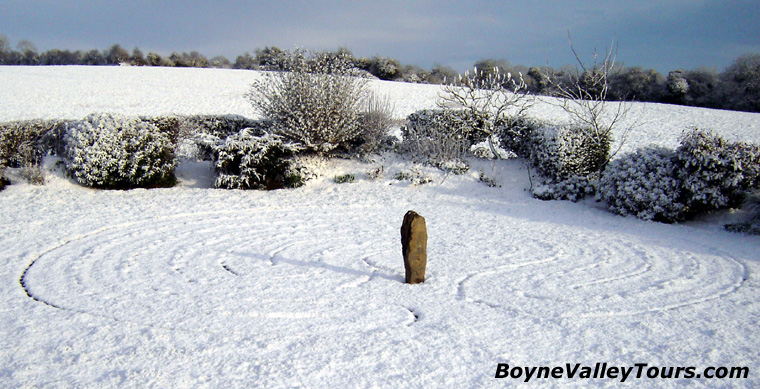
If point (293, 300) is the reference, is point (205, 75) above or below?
above

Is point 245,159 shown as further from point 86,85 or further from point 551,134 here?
point 86,85

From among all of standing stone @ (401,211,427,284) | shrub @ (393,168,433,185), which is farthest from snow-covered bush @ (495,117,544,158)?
standing stone @ (401,211,427,284)

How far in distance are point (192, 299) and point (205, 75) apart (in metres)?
25.8

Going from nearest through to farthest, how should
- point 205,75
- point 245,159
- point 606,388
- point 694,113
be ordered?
1. point 606,388
2. point 245,159
3. point 694,113
4. point 205,75

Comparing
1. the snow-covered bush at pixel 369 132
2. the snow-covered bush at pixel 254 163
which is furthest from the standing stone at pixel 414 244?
the snow-covered bush at pixel 369 132

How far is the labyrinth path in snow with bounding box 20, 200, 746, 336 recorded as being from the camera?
4.34 m

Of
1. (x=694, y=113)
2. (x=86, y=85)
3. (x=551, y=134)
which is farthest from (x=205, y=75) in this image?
(x=694, y=113)

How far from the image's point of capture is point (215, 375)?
3.24 meters

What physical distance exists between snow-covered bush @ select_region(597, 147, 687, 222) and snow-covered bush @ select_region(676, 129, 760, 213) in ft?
0.69

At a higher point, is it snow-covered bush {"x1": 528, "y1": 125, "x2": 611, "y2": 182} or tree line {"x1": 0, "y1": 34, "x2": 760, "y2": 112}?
tree line {"x1": 0, "y1": 34, "x2": 760, "y2": 112}

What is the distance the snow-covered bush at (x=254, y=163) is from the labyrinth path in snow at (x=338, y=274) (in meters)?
2.52

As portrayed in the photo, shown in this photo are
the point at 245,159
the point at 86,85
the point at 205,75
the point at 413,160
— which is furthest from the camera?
the point at 205,75

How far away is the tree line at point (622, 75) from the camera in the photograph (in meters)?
24.3

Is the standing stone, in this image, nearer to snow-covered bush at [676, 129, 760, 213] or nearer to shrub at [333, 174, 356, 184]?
snow-covered bush at [676, 129, 760, 213]
